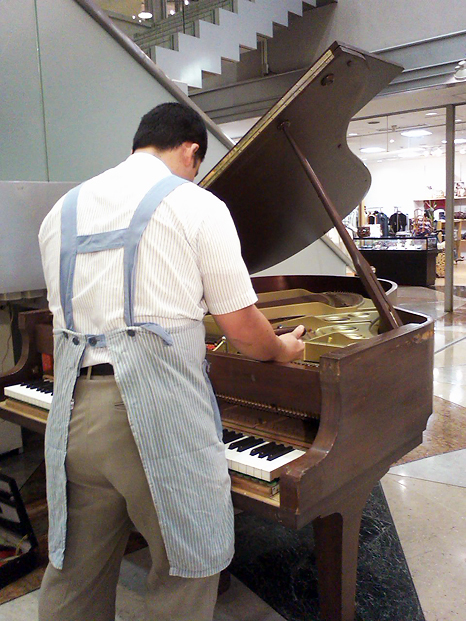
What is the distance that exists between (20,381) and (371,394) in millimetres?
1490

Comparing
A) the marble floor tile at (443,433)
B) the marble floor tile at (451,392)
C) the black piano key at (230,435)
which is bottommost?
the marble floor tile at (443,433)

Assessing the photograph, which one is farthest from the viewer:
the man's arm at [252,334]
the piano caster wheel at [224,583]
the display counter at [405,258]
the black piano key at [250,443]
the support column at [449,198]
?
the display counter at [405,258]

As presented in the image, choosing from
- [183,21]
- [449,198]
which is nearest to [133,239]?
[183,21]

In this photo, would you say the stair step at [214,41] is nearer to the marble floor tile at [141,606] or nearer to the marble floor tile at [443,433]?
the marble floor tile at [443,433]

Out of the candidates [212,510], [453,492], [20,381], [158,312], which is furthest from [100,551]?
[453,492]

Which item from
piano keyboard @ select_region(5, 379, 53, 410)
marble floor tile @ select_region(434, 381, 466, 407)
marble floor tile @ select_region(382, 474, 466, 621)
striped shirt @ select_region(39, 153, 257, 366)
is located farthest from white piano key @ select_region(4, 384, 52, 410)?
marble floor tile @ select_region(434, 381, 466, 407)

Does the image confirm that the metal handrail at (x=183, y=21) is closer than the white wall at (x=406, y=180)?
Yes

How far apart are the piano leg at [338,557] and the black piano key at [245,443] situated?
31cm

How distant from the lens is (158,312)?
4.39ft

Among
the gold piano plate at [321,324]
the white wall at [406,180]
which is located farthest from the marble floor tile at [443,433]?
the white wall at [406,180]

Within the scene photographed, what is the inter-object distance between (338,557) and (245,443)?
0.46 metres

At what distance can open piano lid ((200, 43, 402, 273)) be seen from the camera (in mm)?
2014

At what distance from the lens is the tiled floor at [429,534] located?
219 cm

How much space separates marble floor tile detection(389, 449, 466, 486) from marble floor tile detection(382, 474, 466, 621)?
0.06 m
